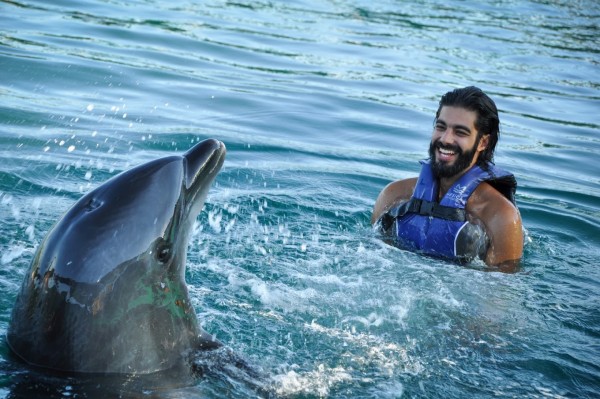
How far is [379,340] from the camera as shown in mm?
5469

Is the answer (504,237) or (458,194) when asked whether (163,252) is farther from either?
(458,194)

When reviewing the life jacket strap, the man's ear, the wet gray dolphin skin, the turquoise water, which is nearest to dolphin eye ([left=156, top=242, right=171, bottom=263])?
the wet gray dolphin skin

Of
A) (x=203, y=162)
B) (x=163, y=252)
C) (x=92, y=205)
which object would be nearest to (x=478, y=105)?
(x=203, y=162)

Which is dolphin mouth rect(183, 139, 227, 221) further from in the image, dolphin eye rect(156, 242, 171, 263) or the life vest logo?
the life vest logo

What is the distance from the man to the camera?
7.31 m

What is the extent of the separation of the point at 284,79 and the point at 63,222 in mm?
10932

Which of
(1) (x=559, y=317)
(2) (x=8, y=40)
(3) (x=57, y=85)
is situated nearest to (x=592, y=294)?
(1) (x=559, y=317)

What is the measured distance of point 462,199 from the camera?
25.0ft

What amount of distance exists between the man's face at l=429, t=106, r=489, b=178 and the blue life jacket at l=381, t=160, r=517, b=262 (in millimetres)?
138

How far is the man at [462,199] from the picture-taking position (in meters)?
7.31

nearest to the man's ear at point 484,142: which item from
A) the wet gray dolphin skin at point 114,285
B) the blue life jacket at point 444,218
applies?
the blue life jacket at point 444,218

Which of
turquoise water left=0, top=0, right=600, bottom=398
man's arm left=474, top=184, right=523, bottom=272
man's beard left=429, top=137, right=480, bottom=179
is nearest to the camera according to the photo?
turquoise water left=0, top=0, right=600, bottom=398

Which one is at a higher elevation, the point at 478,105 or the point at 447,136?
the point at 478,105

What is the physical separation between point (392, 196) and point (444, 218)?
0.73 m
